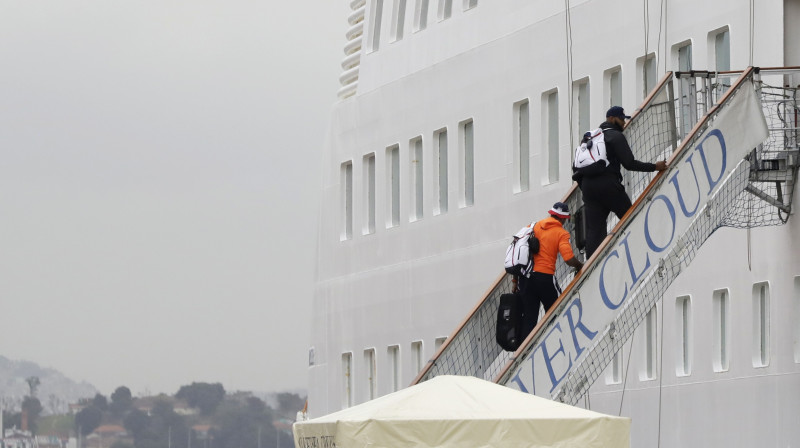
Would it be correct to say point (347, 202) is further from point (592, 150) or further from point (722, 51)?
point (592, 150)

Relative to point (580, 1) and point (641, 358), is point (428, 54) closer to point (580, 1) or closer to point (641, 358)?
point (580, 1)

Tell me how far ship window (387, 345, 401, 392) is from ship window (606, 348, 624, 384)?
7.42m

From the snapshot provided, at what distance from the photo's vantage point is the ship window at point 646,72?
23.6 m

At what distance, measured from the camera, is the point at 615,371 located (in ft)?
80.9

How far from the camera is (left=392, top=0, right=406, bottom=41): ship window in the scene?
32.2 m

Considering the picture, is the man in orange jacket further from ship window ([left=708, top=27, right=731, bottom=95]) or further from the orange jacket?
ship window ([left=708, top=27, right=731, bottom=95])

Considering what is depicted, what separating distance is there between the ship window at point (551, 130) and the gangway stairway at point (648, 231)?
24.1ft

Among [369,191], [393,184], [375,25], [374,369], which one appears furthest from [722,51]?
[374,369]

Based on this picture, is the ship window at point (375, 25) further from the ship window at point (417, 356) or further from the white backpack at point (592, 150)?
the white backpack at point (592, 150)

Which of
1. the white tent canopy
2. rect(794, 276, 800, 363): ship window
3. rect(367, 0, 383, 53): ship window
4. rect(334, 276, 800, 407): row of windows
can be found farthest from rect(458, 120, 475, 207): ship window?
the white tent canopy

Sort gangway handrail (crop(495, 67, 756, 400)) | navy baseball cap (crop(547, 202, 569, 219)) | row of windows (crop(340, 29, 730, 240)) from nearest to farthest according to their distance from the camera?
gangway handrail (crop(495, 67, 756, 400)), navy baseball cap (crop(547, 202, 569, 219)), row of windows (crop(340, 29, 730, 240))

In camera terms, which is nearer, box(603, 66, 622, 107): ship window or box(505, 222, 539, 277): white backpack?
box(505, 222, 539, 277): white backpack

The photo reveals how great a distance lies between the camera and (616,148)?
53.7ft

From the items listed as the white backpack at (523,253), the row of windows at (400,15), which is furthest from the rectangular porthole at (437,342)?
the white backpack at (523,253)
